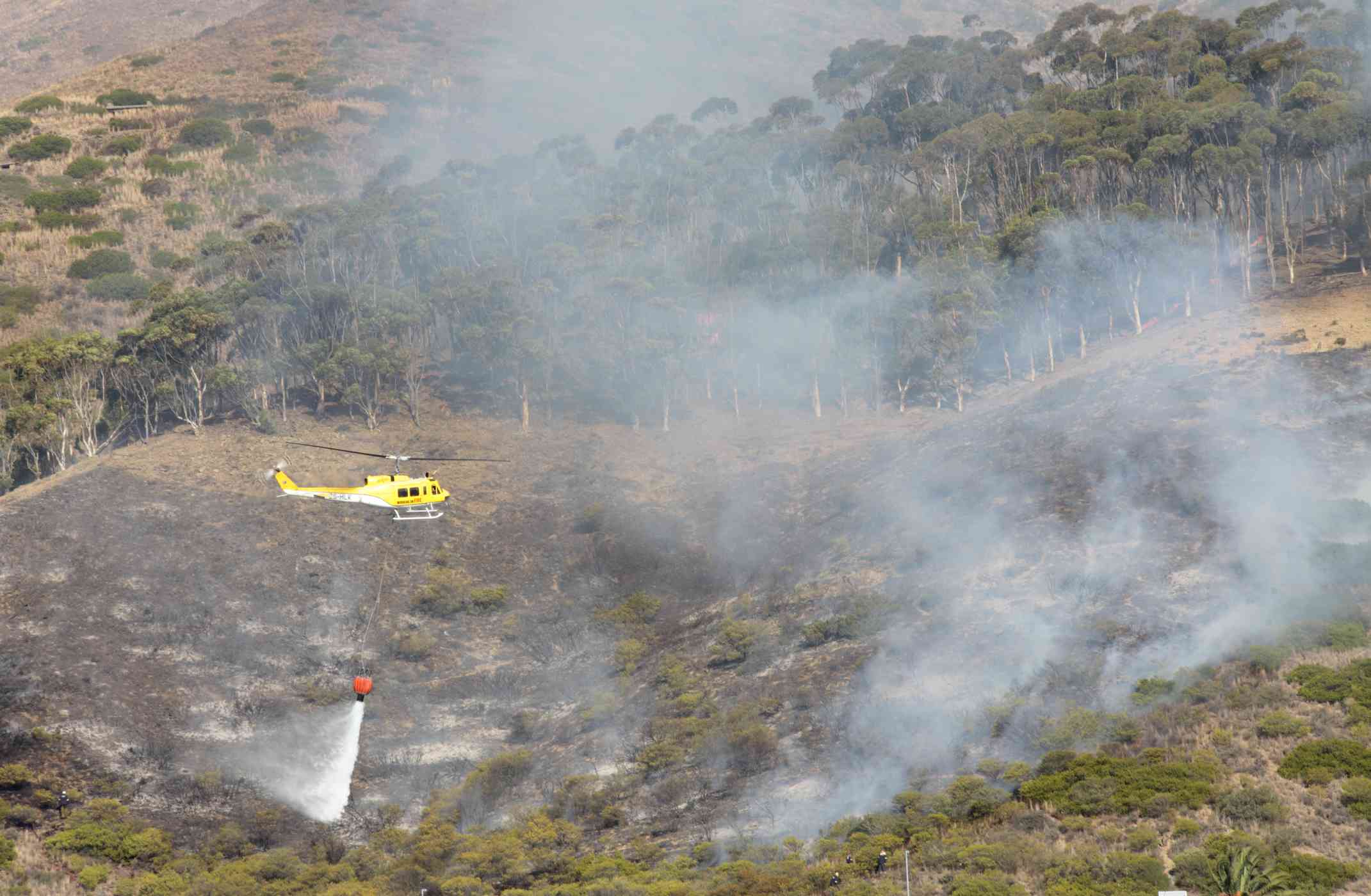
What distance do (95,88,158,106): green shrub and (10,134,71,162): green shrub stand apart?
59.2ft

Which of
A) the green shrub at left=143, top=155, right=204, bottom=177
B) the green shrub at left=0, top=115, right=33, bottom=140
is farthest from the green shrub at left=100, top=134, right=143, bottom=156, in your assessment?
the green shrub at left=0, top=115, right=33, bottom=140

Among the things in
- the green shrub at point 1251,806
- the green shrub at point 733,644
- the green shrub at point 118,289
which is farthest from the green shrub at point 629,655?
the green shrub at point 118,289

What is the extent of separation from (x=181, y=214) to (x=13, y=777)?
8553 centimetres

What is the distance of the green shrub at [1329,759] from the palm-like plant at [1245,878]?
7349 mm

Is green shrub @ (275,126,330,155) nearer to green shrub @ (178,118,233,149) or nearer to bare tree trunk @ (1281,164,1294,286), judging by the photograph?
green shrub @ (178,118,233,149)

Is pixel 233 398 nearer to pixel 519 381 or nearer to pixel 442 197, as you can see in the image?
pixel 519 381

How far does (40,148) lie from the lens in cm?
14625

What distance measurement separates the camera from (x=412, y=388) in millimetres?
103312

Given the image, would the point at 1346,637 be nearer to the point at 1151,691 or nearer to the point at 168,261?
the point at 1151,691

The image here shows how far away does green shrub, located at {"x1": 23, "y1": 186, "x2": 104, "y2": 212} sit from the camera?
13400 cm

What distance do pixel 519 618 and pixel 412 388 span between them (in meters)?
29.3

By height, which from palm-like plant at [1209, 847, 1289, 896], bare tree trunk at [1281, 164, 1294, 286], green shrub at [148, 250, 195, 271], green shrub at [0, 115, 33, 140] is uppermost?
green shrub at [0, 115, 33, 140]

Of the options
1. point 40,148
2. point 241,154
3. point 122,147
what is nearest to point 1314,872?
point 241,154

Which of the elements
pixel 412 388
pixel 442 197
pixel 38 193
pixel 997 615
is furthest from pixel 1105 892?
pixel 38 193
